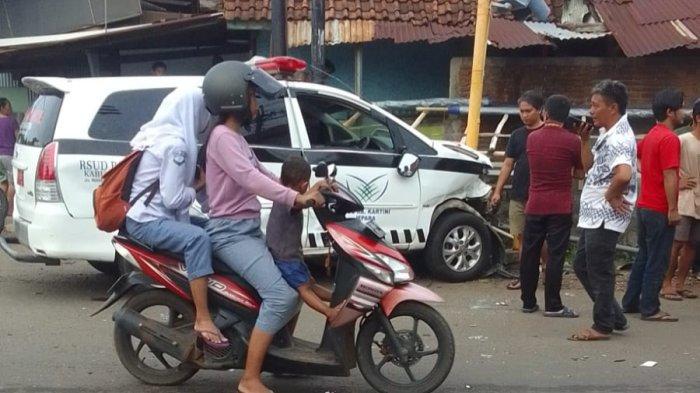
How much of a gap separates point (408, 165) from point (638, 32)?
17.5 ft

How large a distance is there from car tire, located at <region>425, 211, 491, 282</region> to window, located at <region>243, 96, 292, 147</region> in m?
1.63

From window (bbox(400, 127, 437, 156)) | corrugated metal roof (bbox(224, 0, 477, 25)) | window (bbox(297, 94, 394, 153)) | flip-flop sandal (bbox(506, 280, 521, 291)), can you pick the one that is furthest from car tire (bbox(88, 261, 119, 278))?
corrugated metal roof (bbox(224, 0, 477, 25))

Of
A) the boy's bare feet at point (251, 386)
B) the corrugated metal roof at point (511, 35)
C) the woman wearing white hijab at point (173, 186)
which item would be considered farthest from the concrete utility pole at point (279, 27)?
the boy's bare feet at point (251, 386)

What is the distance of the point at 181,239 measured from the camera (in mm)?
5676

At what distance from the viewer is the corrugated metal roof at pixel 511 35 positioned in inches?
505

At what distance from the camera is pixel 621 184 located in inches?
274

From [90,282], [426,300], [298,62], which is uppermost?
[298,62]

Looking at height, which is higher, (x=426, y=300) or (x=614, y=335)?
(x=426, y=300)

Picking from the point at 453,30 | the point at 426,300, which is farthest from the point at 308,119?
the point at 453,30

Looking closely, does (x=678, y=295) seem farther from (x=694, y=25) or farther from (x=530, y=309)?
(x=694, y=25)

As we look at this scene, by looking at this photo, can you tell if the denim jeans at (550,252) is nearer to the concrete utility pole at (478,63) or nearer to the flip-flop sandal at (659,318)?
the flip-flop sandal at (659,318)

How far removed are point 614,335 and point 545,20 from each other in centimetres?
704

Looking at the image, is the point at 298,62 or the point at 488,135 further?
the point at 488,135

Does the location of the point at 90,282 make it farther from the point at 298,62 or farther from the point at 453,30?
the point at 453,30
